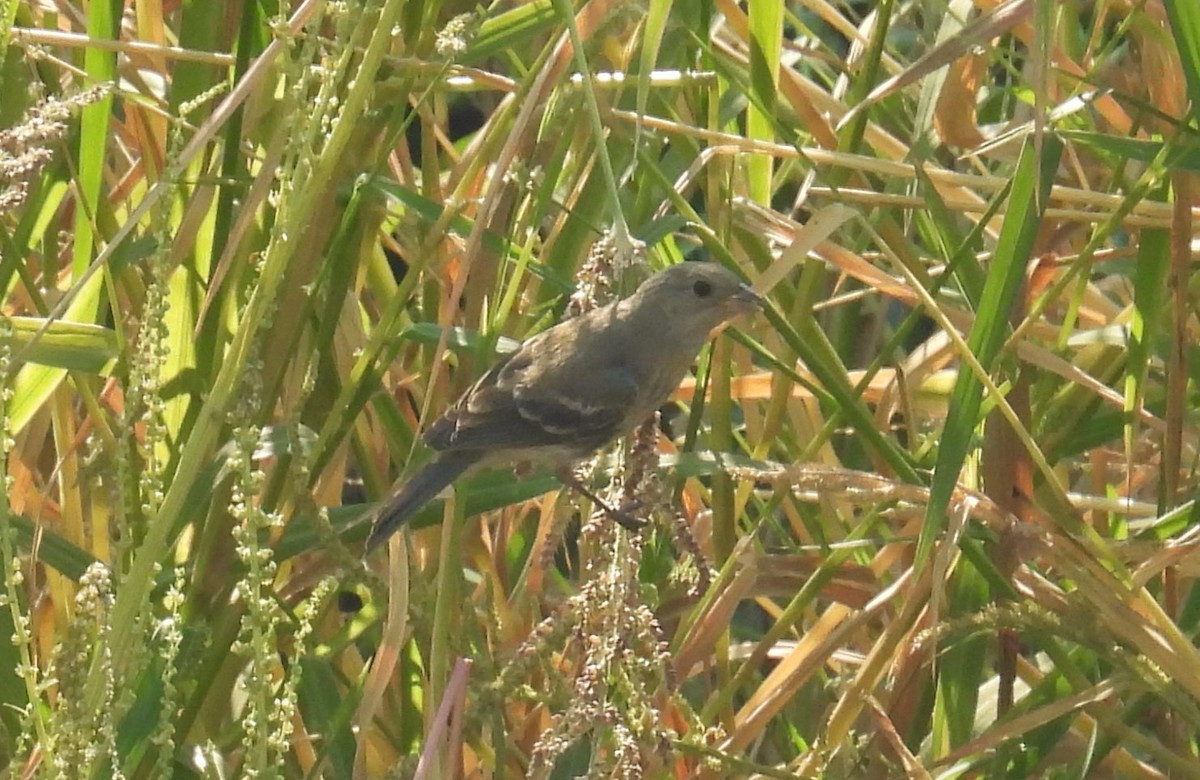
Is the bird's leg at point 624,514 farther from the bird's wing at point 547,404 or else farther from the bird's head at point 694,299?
the bird's wing at point 547,404

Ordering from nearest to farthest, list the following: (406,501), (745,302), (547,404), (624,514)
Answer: (624,514), (406,501), (745,302), (547,404)

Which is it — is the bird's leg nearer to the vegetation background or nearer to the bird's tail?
the vegetation background

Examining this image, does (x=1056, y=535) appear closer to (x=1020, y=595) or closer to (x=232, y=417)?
(x=1020, y=595)

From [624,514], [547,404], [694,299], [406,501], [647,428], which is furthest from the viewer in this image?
[547,404]

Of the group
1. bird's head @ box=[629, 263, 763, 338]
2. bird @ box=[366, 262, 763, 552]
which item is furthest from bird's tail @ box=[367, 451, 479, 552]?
bird's head @ box=[629, 263, 763, 338]

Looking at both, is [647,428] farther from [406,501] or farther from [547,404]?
[547,404]

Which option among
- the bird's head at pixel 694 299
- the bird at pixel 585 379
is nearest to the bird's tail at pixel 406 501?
the bird at pixel 585 379

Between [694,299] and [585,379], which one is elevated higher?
[694,299]

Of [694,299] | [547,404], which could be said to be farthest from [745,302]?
[547,404]
